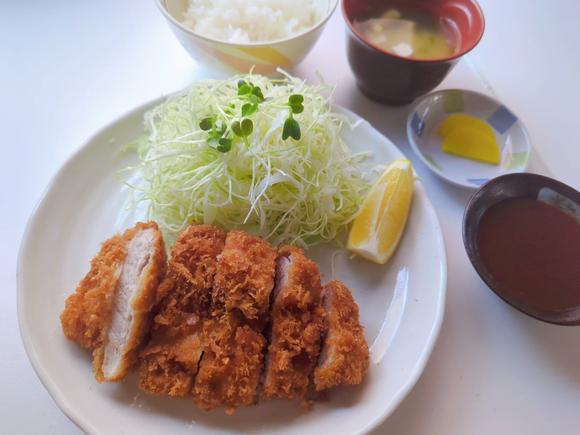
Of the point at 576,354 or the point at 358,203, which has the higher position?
the point at 358,203

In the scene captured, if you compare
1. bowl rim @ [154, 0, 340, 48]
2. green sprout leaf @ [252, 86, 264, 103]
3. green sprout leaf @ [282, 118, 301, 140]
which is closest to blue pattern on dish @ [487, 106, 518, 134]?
bowl rim @ [154, 0, 340, 48]

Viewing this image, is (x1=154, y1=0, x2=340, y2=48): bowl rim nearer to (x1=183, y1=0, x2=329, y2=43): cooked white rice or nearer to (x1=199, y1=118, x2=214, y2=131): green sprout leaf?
(x1=183, y1=0, x2=329, y2=43): cooked white rice

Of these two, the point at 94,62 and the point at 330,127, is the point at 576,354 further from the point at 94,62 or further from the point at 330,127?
the point at 94,62

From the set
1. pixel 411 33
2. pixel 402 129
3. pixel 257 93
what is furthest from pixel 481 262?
pixel 411 33

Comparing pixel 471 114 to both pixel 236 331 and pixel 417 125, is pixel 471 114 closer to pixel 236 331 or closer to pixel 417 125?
pixel 417 125

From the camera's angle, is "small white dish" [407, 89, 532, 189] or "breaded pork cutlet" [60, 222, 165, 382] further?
"small white dish" [407, 89, 532, 189]

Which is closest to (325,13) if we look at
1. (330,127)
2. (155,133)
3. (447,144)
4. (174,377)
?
(330,127)

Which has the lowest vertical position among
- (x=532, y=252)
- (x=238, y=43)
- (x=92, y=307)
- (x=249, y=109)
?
(x=532, y=252)
